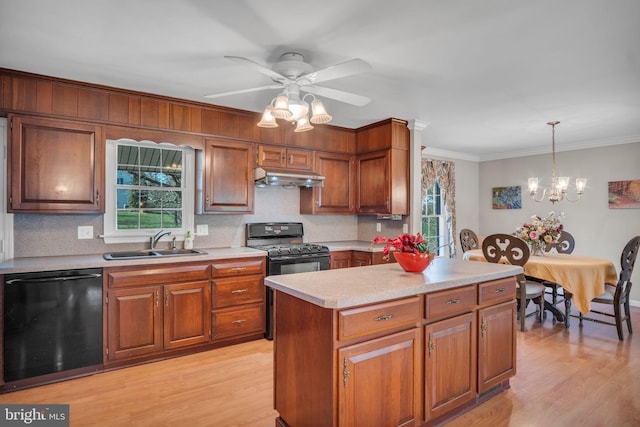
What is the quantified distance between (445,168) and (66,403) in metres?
6.02

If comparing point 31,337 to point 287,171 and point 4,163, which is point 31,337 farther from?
point 287,171

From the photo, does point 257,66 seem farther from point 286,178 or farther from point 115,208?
point 115,208

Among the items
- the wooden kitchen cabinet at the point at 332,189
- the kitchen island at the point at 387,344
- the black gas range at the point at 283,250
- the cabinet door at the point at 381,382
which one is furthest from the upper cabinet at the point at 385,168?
the cabinet door at the point at 381,382

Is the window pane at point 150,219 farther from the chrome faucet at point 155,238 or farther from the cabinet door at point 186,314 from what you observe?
the cabinet door at point 186,314

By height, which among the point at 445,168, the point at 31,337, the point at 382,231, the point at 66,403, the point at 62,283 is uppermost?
the point at 445,168

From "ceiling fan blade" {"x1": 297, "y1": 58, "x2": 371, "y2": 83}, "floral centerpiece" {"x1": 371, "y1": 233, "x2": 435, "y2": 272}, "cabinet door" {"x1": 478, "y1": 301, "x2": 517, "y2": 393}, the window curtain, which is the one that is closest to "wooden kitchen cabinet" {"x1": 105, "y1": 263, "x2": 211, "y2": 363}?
"floral centerpiece" {"x1": 371, "y1": 233, "x2": 435, "y2": 272}

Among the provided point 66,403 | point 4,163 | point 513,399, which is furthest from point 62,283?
point 513,399

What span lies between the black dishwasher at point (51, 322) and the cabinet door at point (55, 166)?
0.64 m

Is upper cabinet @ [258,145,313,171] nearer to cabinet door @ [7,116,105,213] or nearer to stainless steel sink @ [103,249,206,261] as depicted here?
stainless steel sink @ [103,249,206,261]

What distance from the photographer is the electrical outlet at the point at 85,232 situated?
3.34m

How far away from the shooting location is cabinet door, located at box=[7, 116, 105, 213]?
9.34 feet

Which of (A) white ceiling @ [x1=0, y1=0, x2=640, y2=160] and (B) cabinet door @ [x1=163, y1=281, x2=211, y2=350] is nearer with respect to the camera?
(A) white ceiling @ [x1=0, y1=0, x2=640, y2=160]

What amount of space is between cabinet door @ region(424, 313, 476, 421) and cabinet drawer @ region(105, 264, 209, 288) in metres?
2.19

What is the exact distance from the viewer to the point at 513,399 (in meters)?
2.51
